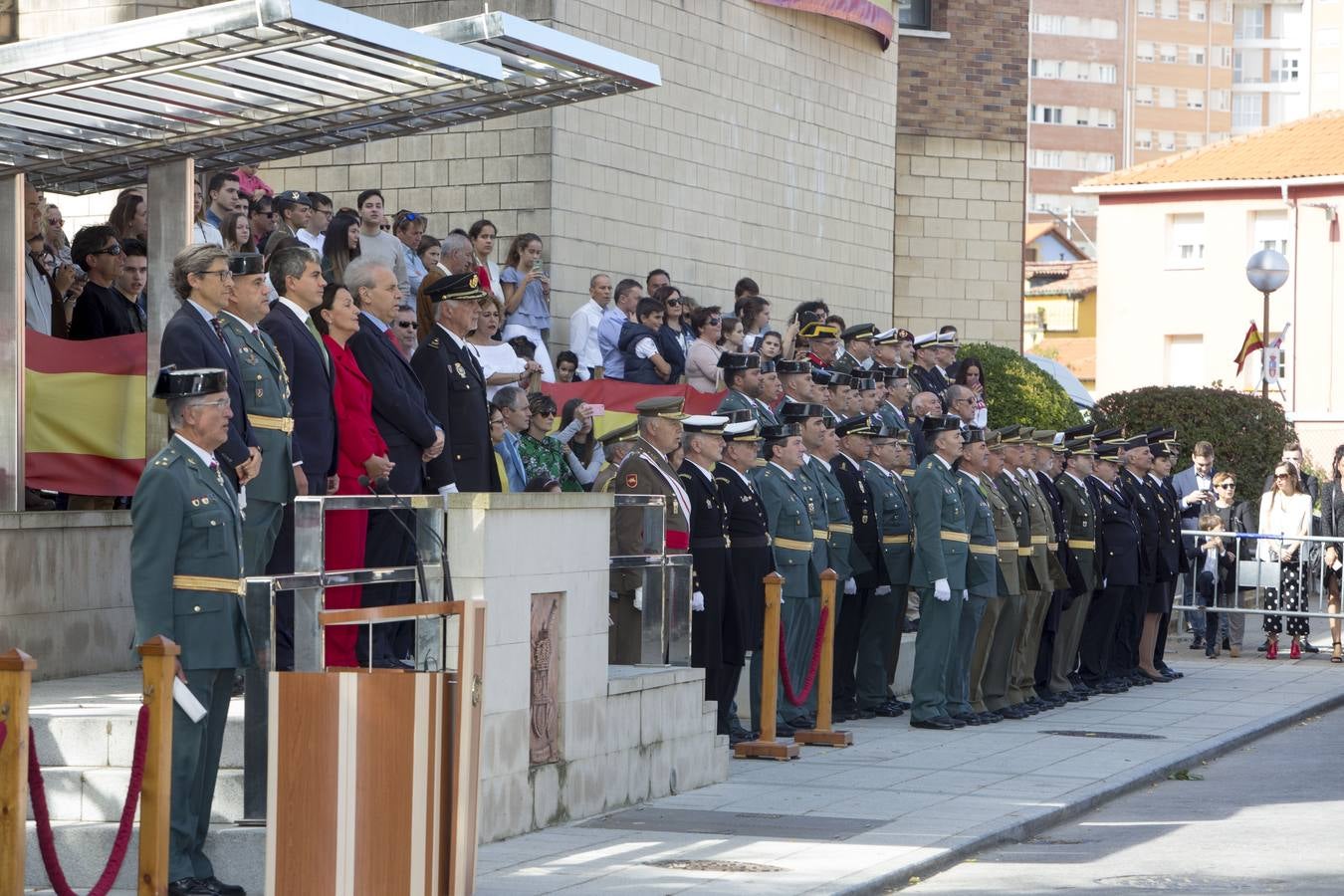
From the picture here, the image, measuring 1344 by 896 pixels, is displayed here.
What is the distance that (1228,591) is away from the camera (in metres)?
21.3

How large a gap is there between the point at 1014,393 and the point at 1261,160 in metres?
29.8

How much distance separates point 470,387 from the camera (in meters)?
10.7

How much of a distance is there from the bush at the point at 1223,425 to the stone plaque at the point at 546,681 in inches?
649

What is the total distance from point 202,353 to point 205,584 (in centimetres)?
112

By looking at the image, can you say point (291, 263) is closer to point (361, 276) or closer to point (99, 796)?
point (361, 276)

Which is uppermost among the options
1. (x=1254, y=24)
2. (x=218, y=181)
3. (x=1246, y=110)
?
(x=1254, y=24)

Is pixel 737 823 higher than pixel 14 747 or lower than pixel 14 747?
lower

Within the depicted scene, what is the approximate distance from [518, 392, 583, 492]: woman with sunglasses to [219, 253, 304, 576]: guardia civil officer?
14.0 ft

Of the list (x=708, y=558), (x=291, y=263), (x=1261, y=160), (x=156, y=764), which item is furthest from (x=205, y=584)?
(x=1261, y=160)

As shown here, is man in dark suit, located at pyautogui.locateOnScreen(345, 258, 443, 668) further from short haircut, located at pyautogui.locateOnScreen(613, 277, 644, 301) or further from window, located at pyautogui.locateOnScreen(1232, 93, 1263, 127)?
window, located at pyautogui.locateOnScreen(1232, 93, 1263, 127)

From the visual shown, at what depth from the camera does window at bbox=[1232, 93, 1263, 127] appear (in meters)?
110

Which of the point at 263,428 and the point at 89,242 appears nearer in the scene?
the point at 263,428

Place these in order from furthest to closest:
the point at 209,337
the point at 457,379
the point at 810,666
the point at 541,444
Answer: the point at 541,444
the point at 810,666
the point at 457,379
the point at 209,337

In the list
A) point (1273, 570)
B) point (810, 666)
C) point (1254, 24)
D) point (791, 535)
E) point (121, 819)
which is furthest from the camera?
point (1254, 24)
